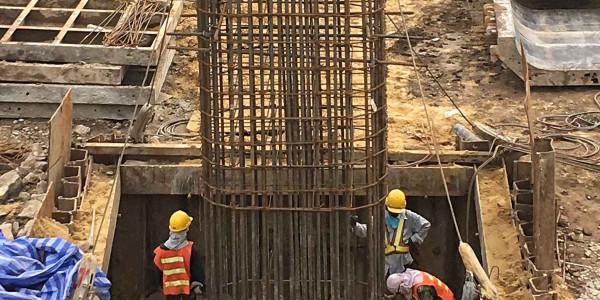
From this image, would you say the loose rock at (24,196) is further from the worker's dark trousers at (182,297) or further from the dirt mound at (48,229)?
the worker's dark trousers at (182,297)

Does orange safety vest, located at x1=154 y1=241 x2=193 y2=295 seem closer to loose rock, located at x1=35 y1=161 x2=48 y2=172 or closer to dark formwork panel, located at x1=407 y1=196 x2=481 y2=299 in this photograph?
loose rock, located at x1=35 y1=161 x2=48 y2=172

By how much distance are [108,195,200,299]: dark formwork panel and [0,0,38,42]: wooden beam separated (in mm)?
3861

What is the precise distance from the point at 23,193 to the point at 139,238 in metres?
1.27

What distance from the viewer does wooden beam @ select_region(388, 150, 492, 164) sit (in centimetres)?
930

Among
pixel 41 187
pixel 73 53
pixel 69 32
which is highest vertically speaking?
pixel 69 32

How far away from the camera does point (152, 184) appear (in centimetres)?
930

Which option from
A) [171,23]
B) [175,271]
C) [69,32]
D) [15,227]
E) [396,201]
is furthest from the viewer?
[171,23]

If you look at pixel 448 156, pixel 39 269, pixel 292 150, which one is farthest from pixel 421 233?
pixel 39 269

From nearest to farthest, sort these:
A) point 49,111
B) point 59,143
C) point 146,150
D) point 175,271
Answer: point 175,271
point 59,143
point 146,150
point 49,111

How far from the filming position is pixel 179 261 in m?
7.98

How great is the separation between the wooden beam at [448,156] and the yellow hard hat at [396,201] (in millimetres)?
1096

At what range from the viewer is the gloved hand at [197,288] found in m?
8.15

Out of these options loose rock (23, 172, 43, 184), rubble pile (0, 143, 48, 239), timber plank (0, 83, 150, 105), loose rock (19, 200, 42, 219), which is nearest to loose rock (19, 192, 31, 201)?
rubble pile (0, 143, 48, 239)

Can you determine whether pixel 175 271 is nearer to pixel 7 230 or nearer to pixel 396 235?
pixel 7 230
